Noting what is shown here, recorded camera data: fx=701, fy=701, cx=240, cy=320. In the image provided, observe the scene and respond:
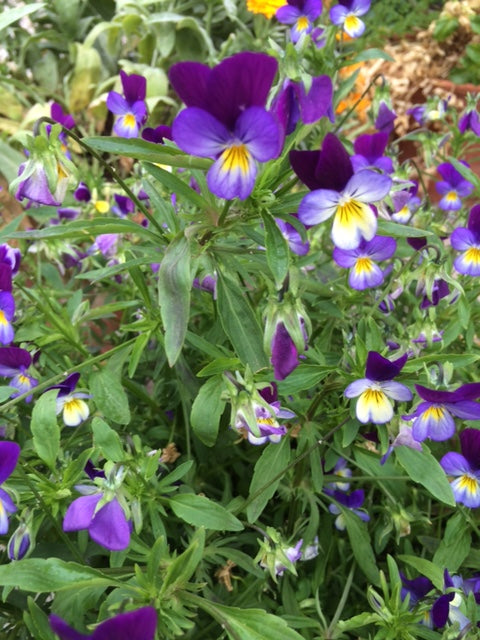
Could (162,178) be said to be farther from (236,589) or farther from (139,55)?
(139,55)

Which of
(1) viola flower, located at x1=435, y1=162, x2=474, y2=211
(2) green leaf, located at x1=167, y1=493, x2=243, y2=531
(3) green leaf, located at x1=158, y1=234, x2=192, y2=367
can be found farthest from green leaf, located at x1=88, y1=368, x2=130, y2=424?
(1) viola flower, located at x1=435, y1=162, x2=474, y2=211

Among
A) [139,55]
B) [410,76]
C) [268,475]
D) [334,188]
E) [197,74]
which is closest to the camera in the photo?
[197,74]

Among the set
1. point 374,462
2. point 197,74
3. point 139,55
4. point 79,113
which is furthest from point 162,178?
point 139,55

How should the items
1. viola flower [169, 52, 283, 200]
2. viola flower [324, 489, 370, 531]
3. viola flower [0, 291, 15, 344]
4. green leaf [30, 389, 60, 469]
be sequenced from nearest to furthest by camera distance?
1. viola flower [169, 52, 283, 200]
2. green leaf [30, 389, 60, 469]
3. viola flower [0, 291, 15, 344]
4. viola flower [324, 489, 370, 531]

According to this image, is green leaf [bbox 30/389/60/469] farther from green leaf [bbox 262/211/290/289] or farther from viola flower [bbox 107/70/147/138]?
viola flower [bbox 107/70/147/138]

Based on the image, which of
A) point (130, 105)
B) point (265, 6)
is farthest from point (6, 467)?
point (265, 6)

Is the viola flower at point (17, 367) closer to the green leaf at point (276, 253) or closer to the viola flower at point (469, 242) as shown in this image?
the green leaf at point (276, 253)
